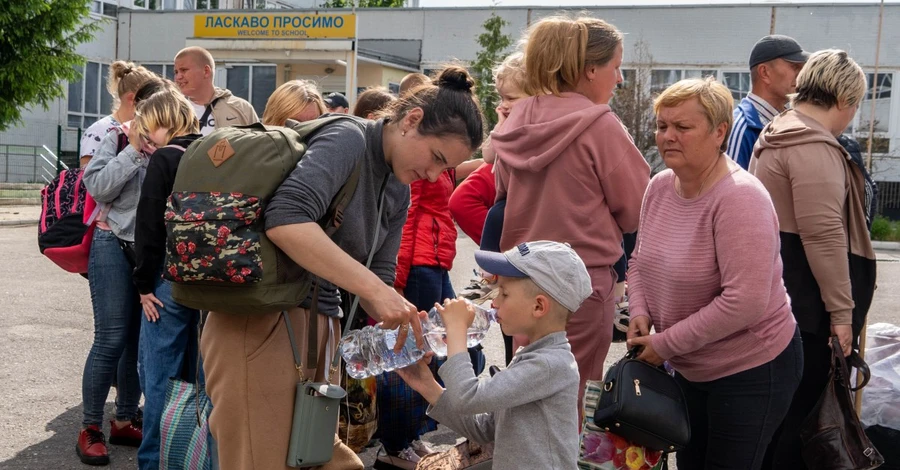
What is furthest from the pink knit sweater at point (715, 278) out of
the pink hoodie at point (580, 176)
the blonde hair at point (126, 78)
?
the blonde hair at point (126, 78)

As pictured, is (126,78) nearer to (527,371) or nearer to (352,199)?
(352,199)

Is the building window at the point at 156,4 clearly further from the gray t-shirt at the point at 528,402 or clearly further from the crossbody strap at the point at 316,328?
the gray t-shirt at the point at 528,402

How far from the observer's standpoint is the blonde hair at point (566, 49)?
3914 millimetres

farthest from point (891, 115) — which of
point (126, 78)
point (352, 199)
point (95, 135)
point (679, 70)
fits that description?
point (352, 199)

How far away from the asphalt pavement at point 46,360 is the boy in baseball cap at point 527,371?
2.60 metres

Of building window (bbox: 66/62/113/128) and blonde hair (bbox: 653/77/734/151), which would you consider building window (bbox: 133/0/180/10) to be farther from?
blonde hair (bbox: 653/77/734/151)

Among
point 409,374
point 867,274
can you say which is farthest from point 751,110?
point 409,374

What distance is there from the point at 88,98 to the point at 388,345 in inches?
1337

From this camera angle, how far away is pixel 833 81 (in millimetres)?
4324

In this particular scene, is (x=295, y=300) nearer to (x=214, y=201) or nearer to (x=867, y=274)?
(x=214, y=201)

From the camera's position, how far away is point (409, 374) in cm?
319

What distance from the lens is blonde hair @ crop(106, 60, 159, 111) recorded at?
5.92 metres

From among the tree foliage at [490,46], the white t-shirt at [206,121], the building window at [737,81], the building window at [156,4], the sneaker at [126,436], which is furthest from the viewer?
the building window at [156,4]

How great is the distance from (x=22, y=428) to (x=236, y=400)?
326cm
